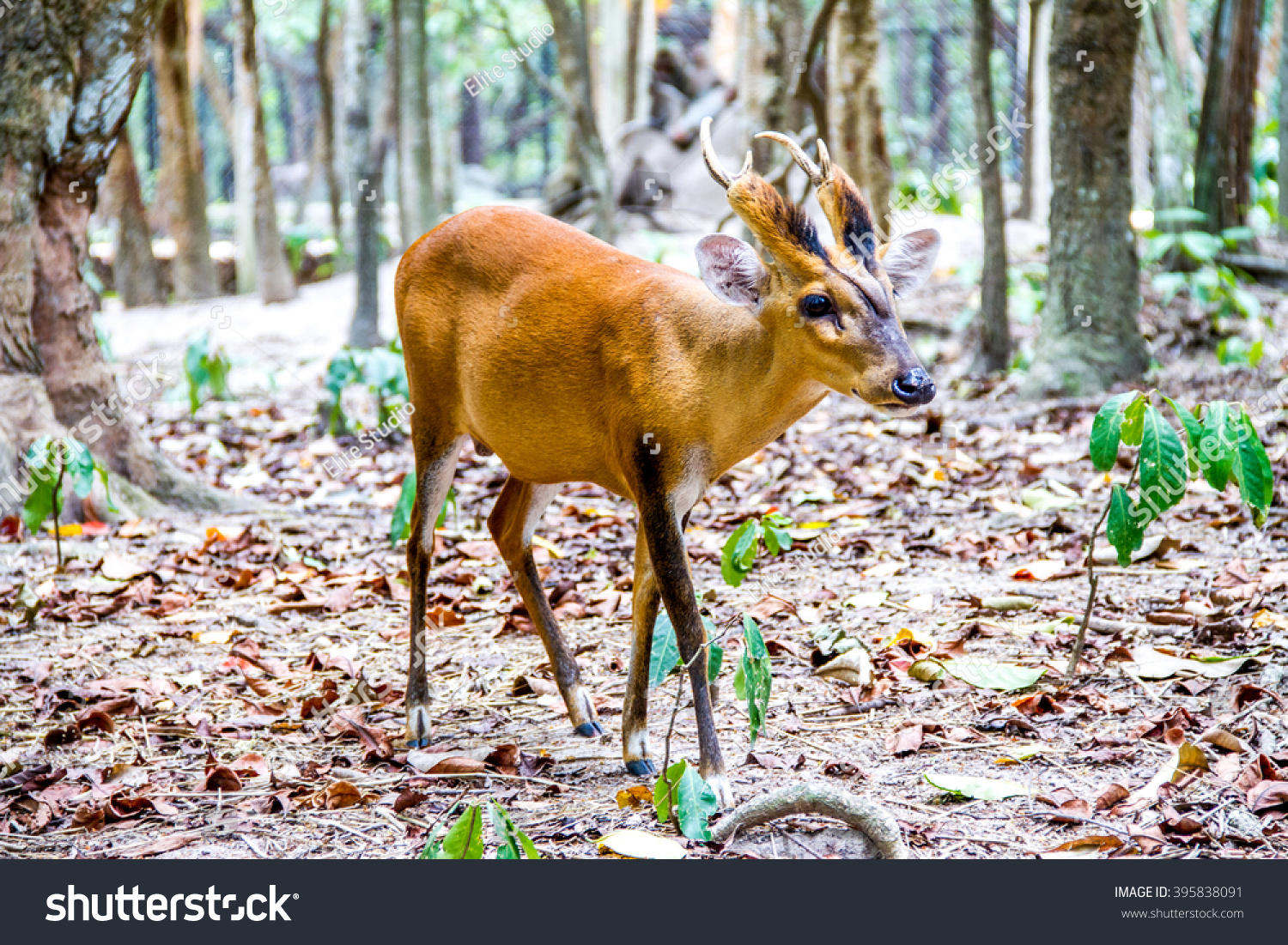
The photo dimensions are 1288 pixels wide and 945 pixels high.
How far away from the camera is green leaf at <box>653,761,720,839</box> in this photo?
2889 mm

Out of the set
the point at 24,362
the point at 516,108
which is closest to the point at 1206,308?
the point at 24,362

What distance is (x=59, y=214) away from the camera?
606 cm

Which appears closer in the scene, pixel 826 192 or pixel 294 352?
pixel 826 192

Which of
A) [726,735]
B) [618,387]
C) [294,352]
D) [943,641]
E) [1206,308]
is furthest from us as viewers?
[294,352]

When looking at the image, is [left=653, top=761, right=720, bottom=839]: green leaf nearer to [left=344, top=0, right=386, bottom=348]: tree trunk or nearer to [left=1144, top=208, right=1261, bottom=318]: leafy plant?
[left=344, top=0, right=386, bottom=348]: tree trunk

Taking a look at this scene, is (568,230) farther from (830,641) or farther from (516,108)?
(516,108)

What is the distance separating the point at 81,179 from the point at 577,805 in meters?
4.35

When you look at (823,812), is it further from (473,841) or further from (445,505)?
(445,505)

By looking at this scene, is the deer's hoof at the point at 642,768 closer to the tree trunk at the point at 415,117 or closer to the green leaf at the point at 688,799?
the green leaf at the point at 688,799

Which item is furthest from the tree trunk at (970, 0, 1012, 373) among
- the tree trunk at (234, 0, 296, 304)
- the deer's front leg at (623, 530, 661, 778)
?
the tree trunk at (234, 0, 296, 304)

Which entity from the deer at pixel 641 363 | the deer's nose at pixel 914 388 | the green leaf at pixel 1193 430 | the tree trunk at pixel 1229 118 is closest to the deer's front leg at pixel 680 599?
the deer at pixel 641 363

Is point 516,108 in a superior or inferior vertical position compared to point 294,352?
superior

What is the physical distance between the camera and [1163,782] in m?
3.16

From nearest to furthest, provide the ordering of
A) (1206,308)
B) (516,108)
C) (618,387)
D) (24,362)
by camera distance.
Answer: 1. (618,387)
2. (24,362)
3. (1206,308)
4. (516,108)
